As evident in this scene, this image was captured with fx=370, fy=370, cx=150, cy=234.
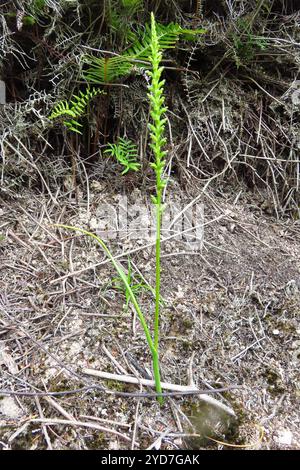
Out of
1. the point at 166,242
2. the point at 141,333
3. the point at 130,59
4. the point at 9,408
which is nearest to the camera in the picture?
the point at 9,408

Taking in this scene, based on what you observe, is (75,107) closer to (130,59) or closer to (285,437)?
(130,59)

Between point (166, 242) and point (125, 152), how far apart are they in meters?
0.46

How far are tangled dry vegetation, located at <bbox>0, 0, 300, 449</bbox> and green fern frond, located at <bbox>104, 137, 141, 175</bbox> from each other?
0.05 meters

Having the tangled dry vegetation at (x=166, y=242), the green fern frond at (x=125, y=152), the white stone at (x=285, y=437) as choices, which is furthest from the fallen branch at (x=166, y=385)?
the green fern frond at (x=125, y=152)

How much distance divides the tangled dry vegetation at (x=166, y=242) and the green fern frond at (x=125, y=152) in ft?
0.17

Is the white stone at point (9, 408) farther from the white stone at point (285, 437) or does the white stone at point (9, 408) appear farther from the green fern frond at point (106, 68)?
the green fern frond at point (106, 68)

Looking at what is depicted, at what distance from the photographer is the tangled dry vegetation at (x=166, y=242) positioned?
112cm

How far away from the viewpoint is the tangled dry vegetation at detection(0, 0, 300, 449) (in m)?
1.12

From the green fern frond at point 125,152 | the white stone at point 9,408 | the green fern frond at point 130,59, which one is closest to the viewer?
the white stone at point 9,408

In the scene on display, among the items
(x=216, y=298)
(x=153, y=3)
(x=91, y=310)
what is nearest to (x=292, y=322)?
(x=216, y=298)

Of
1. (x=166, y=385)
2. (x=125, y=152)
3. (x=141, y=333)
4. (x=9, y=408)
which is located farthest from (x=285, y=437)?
(x=125, y=152)

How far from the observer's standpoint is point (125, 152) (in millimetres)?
1697

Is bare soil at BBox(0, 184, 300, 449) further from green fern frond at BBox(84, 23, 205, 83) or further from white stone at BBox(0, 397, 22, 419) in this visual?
green fern frond at BBox(84, 23, 205, 83)
